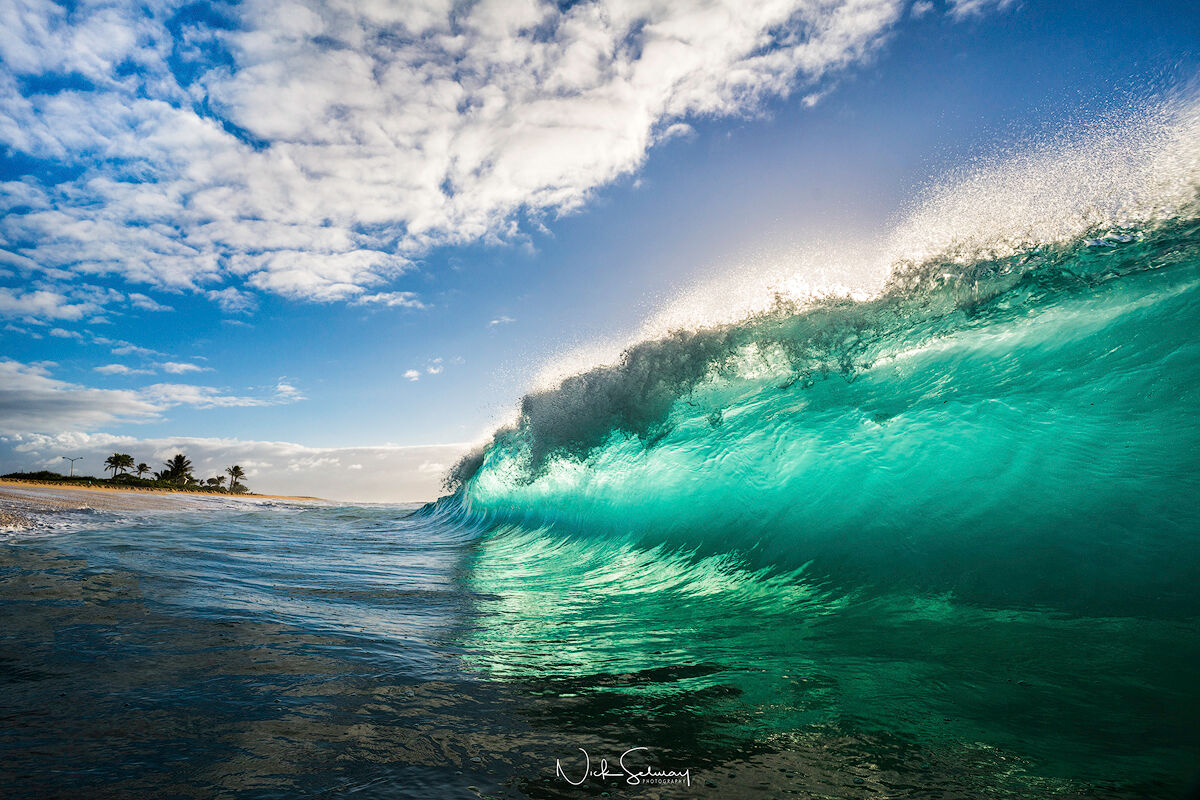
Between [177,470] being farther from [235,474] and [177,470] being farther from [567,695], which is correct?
[567,695]

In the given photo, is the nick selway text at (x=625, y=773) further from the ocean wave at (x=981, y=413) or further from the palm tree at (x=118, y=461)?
the palm tree at (x=118, y=461)

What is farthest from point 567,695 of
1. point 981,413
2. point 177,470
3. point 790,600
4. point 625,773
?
point 177,470

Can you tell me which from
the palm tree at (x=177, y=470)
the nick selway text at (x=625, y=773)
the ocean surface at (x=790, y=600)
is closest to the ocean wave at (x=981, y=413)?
the ocean surface at (x=790, y=600)

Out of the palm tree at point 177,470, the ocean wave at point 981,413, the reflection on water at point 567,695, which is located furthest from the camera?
the palm tree at point 177,470

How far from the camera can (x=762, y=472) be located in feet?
20.1

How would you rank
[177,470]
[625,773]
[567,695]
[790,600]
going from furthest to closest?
1. [177,470]
2. [790,600]
3. [567,695]
4. [625,773]

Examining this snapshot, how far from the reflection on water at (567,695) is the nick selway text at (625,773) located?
0.09ft

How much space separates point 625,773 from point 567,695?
70 centimetres

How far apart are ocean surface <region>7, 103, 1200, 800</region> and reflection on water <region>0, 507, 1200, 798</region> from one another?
0.02m

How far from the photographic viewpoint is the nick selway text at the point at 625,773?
175 centimetres

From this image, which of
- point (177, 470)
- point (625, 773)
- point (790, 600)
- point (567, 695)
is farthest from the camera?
point (177, 470)

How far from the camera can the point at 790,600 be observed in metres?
4.14

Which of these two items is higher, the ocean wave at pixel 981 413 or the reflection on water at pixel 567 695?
the ocean wave at pixel 981 413

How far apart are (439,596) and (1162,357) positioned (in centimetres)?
584
